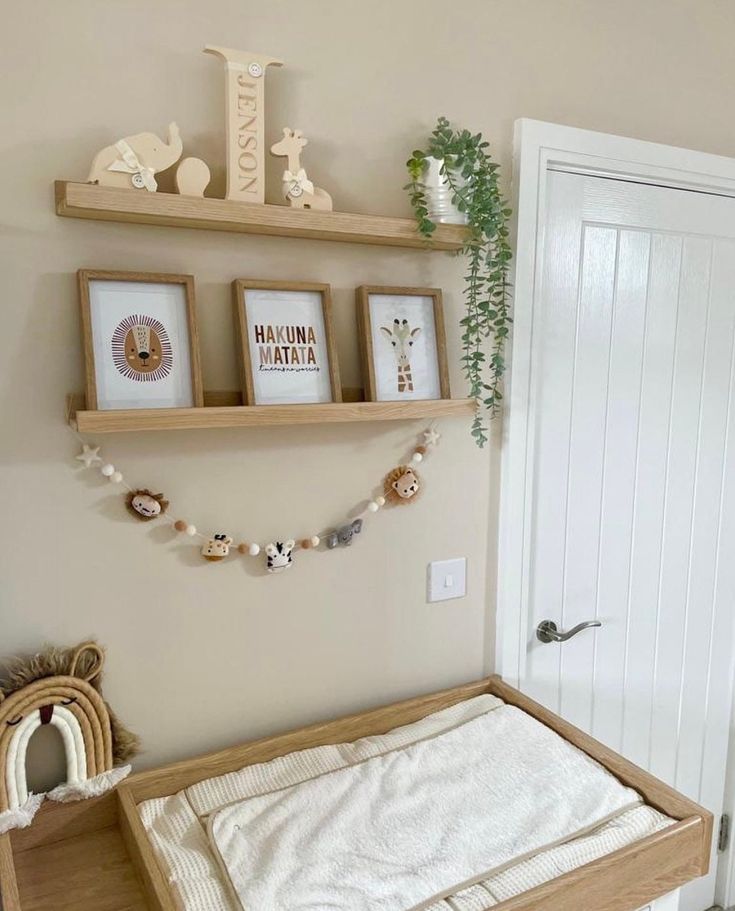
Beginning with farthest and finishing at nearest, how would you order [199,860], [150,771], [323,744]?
1. [323,744]
2. [150,771]
3. [199,860]

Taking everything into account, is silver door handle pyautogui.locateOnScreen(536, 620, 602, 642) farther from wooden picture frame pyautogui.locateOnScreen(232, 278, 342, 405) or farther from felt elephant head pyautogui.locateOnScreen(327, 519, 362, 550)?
wooden picture frame pyautogui.locateOnScreen(232, 278, 342, 405)

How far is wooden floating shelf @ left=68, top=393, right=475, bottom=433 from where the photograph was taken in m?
1.16

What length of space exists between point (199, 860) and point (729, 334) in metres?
1.75

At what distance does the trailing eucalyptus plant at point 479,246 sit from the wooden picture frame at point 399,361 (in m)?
0.06

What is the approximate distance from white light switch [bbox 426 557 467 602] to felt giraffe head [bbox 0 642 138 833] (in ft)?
2.23

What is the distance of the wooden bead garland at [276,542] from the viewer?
4.27 feet

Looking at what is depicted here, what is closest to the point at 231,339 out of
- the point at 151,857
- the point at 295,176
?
the point at 295,176

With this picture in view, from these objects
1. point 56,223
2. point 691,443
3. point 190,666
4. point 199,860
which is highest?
point 56,223

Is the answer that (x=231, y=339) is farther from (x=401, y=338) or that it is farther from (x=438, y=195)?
(x=438, y=195)

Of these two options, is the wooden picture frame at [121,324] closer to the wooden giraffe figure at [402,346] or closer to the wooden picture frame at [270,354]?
the wooden picture frame at [270,354]

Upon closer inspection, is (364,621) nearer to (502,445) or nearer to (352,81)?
(502,445)

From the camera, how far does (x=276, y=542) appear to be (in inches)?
57.1

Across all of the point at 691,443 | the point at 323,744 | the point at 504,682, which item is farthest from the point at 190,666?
the point at 691,443

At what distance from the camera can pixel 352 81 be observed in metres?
1.42
